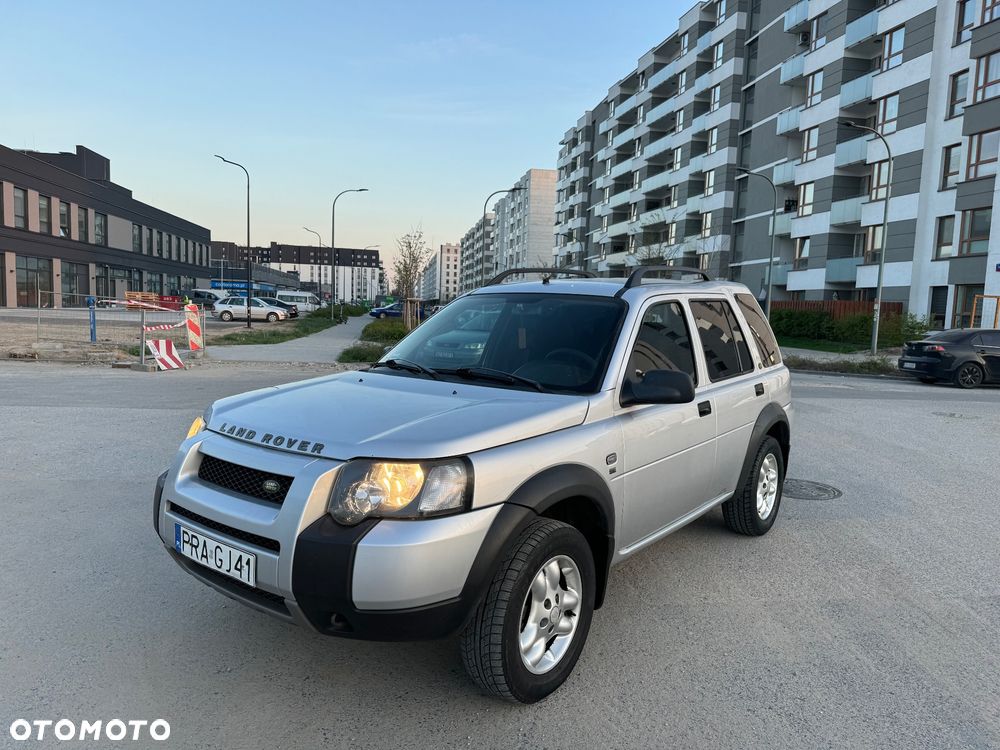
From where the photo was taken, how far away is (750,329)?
4984mm

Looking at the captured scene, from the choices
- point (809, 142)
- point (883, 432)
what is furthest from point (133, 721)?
point (809, 142)

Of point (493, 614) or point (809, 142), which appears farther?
point (809, 142)

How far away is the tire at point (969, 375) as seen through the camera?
17594mm

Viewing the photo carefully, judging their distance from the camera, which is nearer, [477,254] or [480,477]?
[480,477]

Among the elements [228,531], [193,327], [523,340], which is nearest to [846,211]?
[193,327]

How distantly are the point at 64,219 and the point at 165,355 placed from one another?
5114cm

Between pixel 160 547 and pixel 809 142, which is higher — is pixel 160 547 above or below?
below

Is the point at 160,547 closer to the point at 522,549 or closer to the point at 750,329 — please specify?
the point at 522,549

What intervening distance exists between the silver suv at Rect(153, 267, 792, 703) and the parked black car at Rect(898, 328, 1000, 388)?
16.5 meters

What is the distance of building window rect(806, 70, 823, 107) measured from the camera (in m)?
41.1

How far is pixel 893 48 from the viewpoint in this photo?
35281mm

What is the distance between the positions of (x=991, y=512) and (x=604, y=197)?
75975 mm

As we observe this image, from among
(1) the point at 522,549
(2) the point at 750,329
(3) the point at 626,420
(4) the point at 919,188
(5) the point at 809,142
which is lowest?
(1) the point at 522,549

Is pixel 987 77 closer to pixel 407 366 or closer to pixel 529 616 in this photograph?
pixel 407 366
